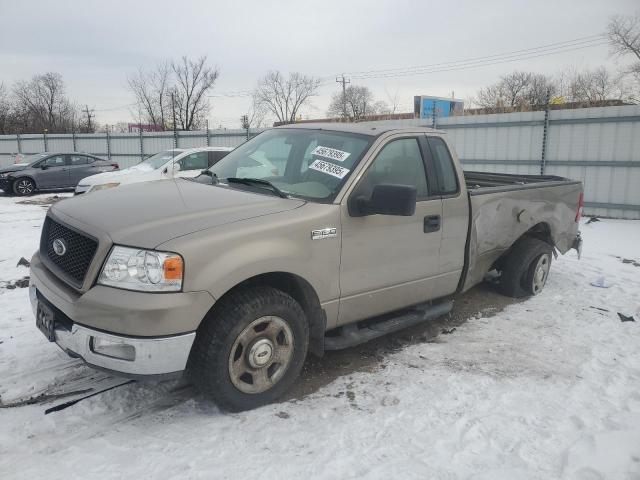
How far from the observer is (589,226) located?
1084 centimetres

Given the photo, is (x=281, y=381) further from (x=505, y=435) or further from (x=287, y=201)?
(x=505, y=435)

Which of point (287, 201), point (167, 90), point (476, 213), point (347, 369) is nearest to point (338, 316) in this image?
point (347, 369)

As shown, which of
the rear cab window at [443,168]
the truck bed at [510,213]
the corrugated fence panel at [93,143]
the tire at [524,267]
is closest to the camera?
the rear cab window at [443,168]

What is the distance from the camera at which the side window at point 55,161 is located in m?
17.4

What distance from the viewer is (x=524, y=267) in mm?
5660

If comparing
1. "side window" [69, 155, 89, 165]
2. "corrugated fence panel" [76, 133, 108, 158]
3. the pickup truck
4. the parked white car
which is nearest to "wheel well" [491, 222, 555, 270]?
the pickup truck

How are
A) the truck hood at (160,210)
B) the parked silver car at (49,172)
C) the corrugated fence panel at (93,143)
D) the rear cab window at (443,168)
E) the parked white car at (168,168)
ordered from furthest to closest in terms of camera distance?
1. the corrugated fence panel at (93,143)
2. the parked silver car at (49,172)
3. the parked white car at (168,168)
4. the rear cab window at (443,168)
5. the truck hood at (160,210)

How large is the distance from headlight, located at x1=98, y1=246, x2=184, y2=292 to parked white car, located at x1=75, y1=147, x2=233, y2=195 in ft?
28.6

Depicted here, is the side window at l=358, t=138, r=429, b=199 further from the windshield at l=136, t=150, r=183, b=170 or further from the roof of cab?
the windshield at l=136, t=150, r=183, b=170

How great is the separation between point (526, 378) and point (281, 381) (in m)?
1.86

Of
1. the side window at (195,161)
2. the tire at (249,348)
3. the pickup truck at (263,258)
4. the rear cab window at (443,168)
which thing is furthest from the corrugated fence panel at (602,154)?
the tire at (249,348)

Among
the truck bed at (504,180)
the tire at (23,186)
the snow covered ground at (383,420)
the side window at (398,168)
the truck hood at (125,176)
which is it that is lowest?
the snow covered ground at (383,420)

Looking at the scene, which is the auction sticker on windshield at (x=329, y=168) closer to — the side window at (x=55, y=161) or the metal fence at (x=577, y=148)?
the metal fence at (x=577, y=148)

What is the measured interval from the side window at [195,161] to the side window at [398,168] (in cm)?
846
